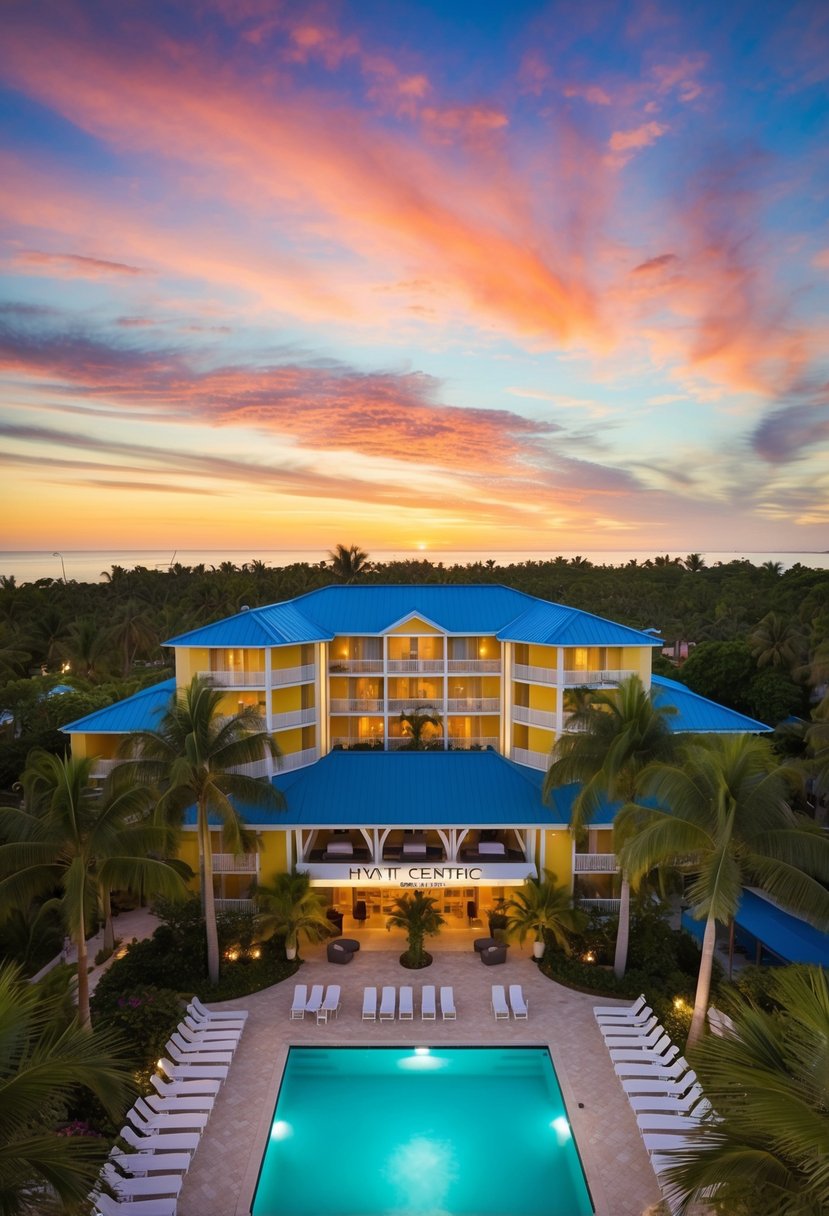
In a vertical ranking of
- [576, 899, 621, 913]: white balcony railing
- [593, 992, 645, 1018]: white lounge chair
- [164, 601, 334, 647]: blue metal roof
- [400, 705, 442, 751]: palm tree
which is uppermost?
[164, 601, 334, 647]: blue metal roof

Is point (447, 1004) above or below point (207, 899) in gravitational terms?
below

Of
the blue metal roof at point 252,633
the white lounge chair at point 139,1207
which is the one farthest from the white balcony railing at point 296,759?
the white lounge chair at point 139,1207

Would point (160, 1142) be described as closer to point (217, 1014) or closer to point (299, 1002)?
point (217, 1014)

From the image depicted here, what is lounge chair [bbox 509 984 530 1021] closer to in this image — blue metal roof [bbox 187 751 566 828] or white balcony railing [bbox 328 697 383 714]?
blue metal roof [bbox 187 751 566 828]

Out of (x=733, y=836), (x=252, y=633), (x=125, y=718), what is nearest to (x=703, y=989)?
(x=733, y=836)

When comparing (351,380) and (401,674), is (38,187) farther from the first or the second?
(401,674)

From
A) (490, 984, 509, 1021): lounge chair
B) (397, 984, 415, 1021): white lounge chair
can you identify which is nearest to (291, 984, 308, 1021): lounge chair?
(397, 984, 415, 1021): white lounge chair

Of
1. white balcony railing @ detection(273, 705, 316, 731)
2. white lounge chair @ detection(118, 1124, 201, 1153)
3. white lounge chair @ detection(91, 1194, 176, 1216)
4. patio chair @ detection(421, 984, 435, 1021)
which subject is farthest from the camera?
white balcony railing @ detection(273, 705, 316, 731)
